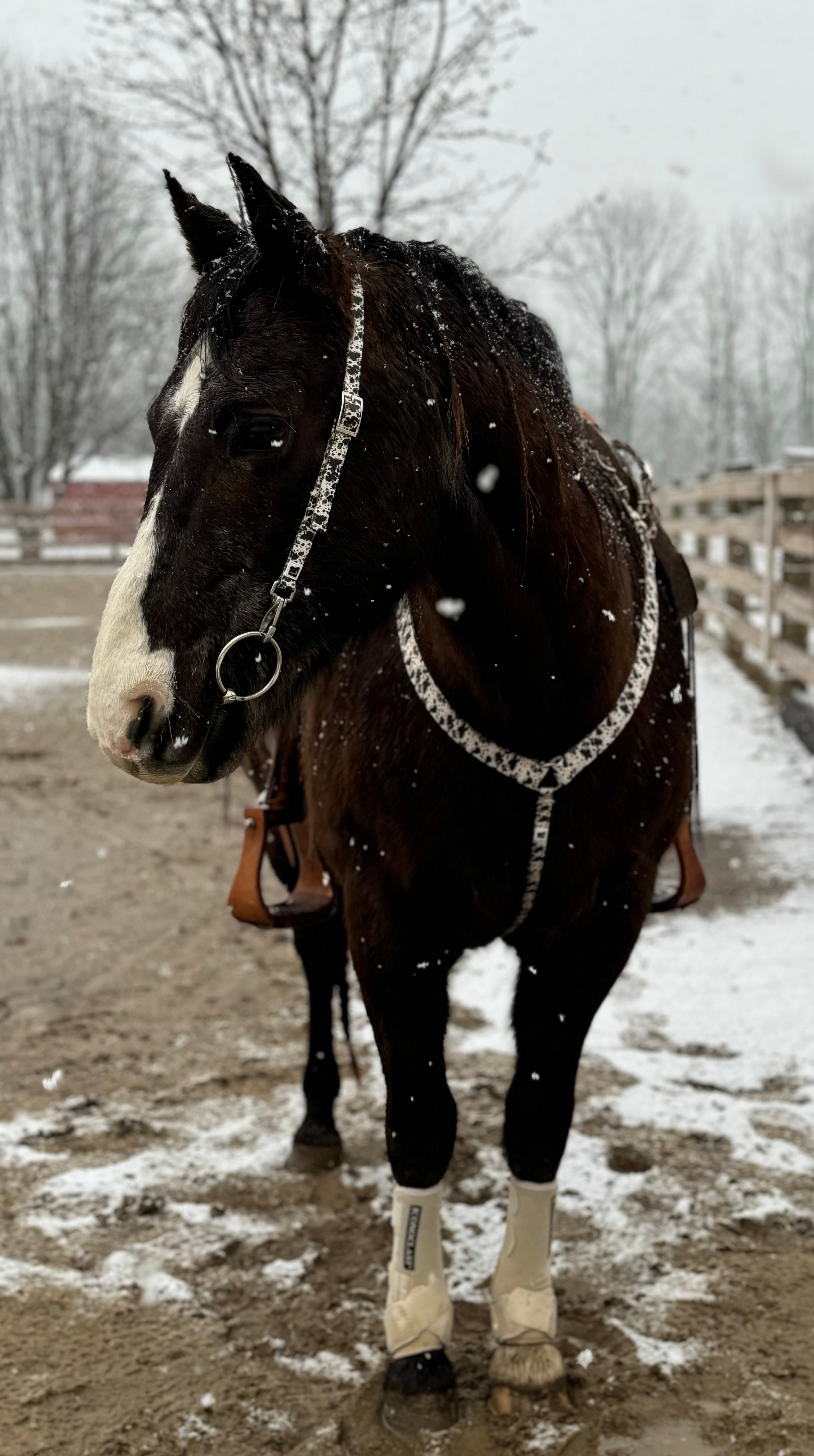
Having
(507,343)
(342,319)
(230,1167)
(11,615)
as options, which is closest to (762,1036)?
(230,1167)

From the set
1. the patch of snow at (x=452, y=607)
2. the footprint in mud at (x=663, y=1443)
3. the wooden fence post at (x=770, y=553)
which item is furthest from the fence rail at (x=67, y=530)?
the footprint in mud at (x=663, y=1443)

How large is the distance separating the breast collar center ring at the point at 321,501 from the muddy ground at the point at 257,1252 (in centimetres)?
154

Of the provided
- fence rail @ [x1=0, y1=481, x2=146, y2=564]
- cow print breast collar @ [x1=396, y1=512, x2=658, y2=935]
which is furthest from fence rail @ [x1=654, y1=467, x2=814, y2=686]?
fence rail @ [x1=0, y1=481, x2=146, y2=564]

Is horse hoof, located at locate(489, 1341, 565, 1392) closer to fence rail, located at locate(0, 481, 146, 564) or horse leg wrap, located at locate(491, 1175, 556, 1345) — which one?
horse leg wrap, located at locate(491, 1175, 556, 1345)

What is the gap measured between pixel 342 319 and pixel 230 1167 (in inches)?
94.7

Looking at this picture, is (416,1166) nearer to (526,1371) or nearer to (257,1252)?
(526,1371)

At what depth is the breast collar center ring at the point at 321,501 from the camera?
161 centimetres

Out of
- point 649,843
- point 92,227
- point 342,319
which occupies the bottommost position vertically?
point 649,843

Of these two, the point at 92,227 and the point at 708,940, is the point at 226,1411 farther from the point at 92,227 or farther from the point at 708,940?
the point at 92,227

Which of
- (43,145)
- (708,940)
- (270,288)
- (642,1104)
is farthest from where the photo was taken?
(43,145)

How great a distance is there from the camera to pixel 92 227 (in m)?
25.8

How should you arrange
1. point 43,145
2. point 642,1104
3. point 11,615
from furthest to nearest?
point 43,145, point 11,615, point 642,1104

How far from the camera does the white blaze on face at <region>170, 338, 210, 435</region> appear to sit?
5.27ft

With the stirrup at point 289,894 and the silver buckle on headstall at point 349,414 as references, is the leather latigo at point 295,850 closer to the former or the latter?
the stirrup at point 289,894
